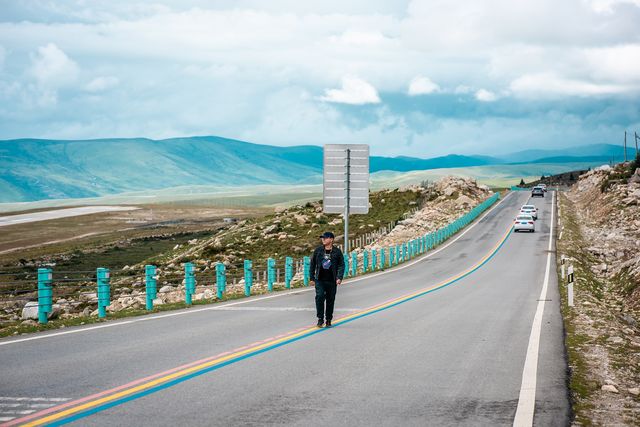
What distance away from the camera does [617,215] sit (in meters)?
63.7

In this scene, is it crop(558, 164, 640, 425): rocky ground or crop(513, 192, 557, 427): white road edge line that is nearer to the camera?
crop(513, 192, 557, 427): white road edge line

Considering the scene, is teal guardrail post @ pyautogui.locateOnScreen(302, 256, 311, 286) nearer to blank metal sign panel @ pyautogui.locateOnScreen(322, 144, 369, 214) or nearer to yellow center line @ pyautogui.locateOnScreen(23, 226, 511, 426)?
blank metal sign panel @ pyautogui.locateOnScreen(322, 144, 369, 214)

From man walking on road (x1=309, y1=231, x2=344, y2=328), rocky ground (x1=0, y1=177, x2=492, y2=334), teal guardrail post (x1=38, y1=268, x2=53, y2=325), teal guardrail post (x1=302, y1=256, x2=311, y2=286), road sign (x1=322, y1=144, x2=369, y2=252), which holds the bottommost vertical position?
rocky ground (x1=0, y1=177, x2=492, y2=334)

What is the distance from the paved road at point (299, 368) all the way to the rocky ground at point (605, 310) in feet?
1.29

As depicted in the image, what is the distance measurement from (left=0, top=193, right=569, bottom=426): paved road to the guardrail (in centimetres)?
193

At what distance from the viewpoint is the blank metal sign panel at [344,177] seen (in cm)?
3722

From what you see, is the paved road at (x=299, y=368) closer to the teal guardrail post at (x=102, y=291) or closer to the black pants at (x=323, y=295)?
the black pants at (x=323, y=295)

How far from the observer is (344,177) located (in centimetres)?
3741

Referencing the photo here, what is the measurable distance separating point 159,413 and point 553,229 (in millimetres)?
62084

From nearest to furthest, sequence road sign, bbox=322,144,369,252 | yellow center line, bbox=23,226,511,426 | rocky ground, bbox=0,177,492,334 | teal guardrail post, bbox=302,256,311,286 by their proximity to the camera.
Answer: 1. yellow center line, bbox=23,226,511,426
2. teal guardrail post, bbox=302,256,311,286
3. road sign, bbox=322,144,369,252
4. rocky ground, bbox=0,177,492,334

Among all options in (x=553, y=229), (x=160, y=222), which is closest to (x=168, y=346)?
(x=553, y=229)

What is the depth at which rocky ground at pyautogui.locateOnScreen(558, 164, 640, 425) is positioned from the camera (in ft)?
29.3

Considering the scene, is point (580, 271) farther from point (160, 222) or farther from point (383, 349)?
point (160, 222)

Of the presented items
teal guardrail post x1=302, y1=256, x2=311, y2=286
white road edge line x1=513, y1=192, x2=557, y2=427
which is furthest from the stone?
teal guardrail post x1=302, y1=256, x2=311, y2=286
